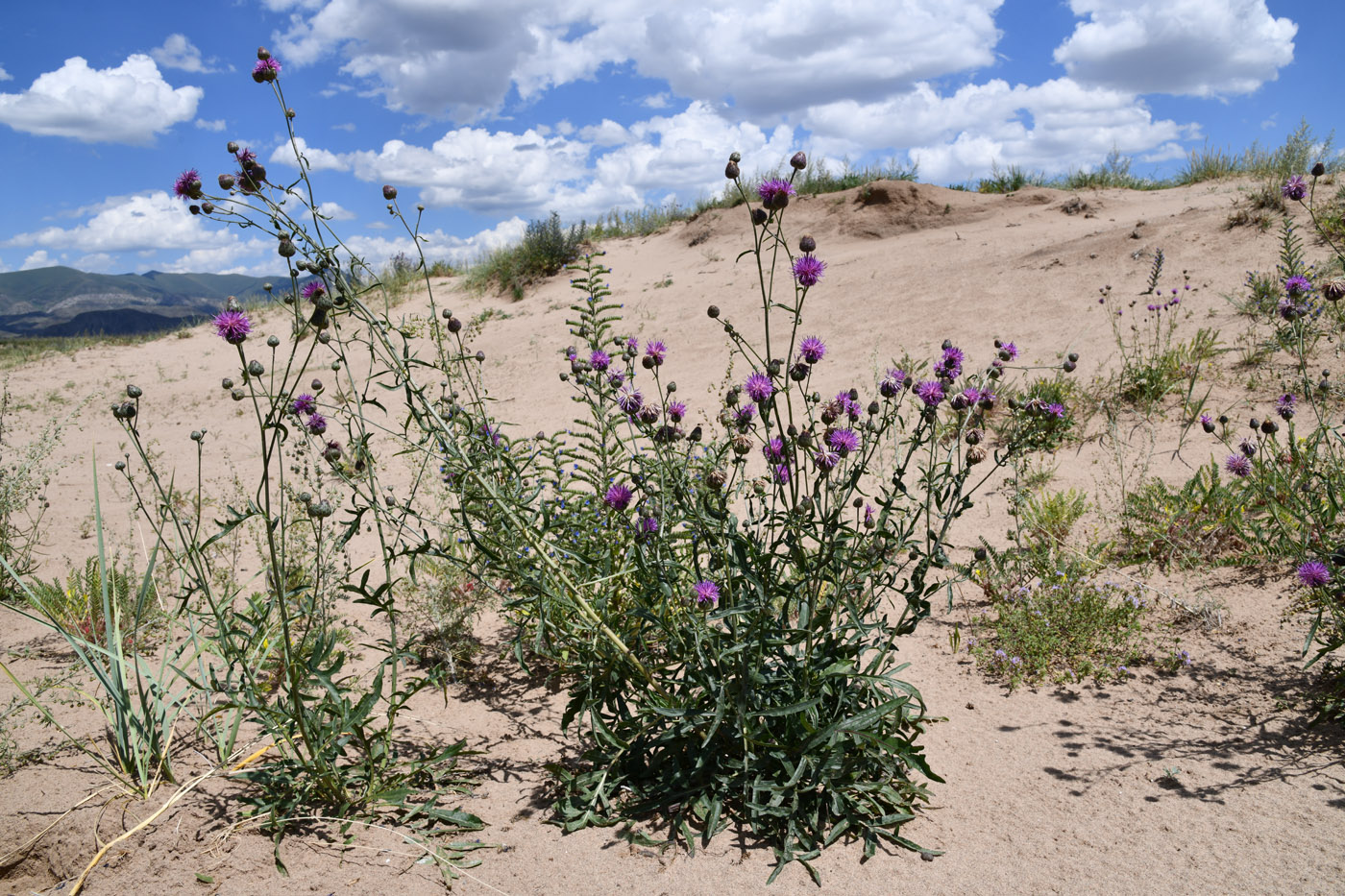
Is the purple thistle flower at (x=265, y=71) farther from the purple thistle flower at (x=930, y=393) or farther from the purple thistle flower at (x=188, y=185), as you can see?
the purple thistle flower at (x=930, y=393)

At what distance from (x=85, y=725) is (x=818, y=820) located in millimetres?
2560

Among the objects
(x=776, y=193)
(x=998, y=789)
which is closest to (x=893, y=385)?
(x=776, y=193)

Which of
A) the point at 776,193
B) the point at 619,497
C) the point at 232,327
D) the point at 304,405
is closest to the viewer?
the point at 776,193

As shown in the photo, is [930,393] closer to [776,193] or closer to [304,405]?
[776,193]

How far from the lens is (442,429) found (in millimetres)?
2041

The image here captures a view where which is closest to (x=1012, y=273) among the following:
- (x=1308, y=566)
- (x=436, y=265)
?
(x=1308, y=566)

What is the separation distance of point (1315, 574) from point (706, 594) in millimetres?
2074

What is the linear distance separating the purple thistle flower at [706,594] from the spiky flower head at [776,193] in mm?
1050

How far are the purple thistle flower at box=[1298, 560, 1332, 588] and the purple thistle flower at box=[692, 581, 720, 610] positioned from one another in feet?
6.65

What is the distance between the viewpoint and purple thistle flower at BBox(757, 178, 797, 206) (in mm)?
2000

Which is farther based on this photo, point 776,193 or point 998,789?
point 998,789

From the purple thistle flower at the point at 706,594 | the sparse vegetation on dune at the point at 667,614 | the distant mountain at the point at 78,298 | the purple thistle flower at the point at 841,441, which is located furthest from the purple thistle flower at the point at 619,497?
the distant mountain at the point at 78,298

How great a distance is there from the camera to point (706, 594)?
2.21 metres

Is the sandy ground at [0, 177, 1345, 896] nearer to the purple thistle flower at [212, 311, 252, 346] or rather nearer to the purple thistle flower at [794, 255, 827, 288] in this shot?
the purple thistle flower at [212, 311, 252, 346]
